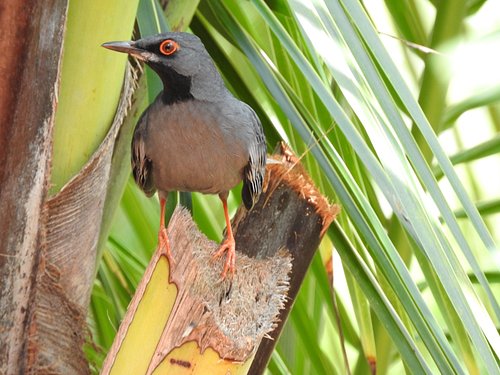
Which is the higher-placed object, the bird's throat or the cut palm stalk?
the bird's throat

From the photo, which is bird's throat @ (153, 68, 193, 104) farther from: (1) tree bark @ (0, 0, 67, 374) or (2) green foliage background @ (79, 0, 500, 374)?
(1) tree bark @ (0, 0, 67, 374)

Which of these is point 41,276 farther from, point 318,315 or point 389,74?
point 318,315

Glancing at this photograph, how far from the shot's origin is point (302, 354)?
136 centimetres

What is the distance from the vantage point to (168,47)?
0.93 metres

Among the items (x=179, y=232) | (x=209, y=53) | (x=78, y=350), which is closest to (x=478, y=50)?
(x=209, y=53)

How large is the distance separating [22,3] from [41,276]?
24 cm

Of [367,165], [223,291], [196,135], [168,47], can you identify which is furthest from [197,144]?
[367,165]

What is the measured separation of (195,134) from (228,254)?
18 cm

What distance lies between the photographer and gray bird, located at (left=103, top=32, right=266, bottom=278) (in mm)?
962

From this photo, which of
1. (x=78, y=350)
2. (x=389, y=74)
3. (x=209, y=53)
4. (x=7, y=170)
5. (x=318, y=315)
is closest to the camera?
(x=389, y=74)

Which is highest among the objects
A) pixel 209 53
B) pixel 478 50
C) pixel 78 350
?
pixel 478 50

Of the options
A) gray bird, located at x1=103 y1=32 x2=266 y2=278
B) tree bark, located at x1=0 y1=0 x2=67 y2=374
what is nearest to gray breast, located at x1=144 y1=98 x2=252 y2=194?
gray bird, located at x1=103 y1=32 x2=266 y2=278

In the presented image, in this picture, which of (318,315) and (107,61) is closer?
(107,61)

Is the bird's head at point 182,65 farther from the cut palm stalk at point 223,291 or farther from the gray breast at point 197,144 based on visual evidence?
the cut palm stalk at point 223,291
